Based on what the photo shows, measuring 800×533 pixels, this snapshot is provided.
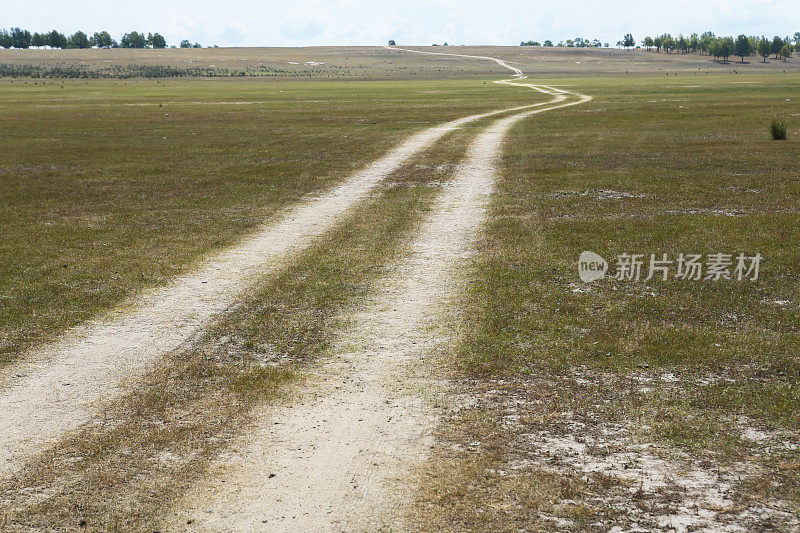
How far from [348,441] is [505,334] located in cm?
356

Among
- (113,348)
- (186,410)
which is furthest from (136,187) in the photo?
(186,410)

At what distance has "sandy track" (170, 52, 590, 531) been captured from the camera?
6.13 meters

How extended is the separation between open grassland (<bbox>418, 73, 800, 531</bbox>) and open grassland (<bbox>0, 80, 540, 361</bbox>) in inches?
253

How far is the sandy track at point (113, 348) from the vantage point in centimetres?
778

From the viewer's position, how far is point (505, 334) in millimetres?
10125

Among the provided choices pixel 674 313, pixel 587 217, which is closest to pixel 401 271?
pixel 674 313

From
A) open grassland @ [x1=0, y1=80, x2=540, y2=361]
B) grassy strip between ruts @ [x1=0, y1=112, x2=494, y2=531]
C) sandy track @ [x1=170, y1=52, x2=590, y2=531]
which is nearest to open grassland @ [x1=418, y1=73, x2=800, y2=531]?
sandy track @ [x1=170, y1=52, x2=590, y2=531]

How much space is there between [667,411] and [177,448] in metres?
5.24

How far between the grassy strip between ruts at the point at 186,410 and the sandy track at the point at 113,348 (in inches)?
12.6

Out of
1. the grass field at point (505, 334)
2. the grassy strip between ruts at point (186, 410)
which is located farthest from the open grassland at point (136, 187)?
the grassy strip between ruts at point (186, 410)

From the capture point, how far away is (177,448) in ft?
23.7

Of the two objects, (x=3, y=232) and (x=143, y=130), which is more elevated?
(x=143, y=130)

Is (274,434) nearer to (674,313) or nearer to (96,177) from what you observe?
(674,313)

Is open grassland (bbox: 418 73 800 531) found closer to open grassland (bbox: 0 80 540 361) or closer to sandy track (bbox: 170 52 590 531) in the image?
sandy track (bbox: 170 52 590 531)
